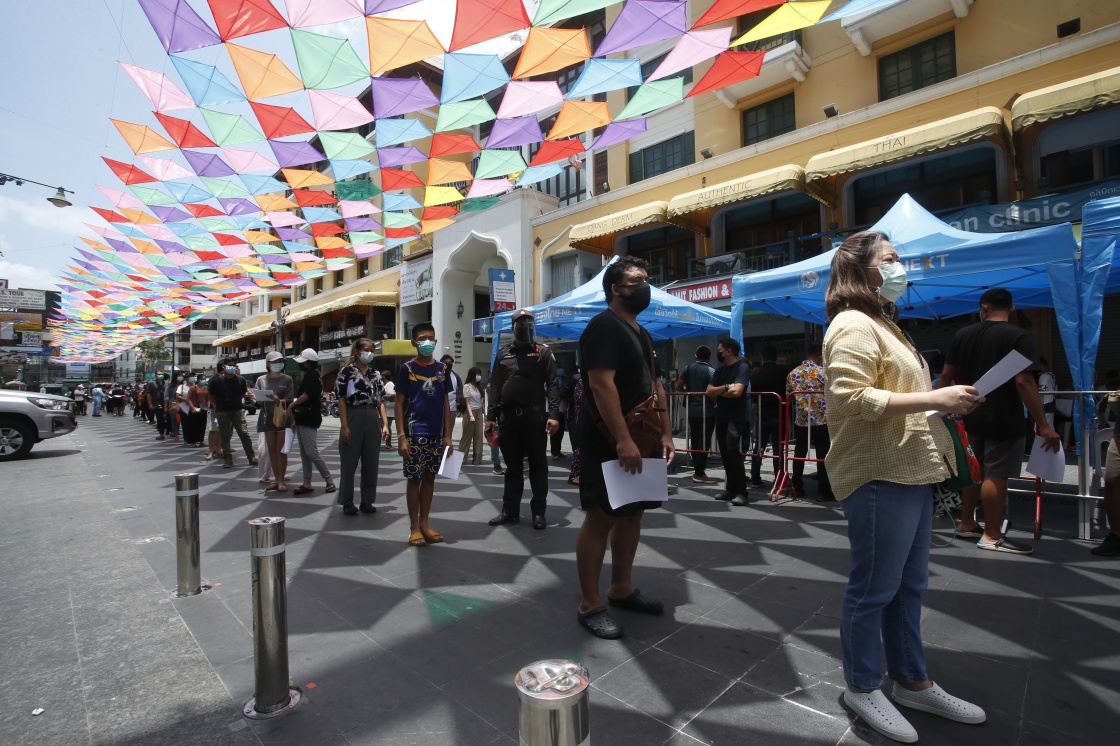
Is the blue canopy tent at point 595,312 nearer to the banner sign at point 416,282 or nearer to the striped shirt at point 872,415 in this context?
the striped shirt at point 872,415

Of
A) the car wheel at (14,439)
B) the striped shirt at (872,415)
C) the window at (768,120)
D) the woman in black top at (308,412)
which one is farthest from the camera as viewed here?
the window at (768,120)

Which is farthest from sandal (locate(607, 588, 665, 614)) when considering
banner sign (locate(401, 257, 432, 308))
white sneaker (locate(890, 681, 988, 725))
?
banner sign (locate(401, 257, 432, 308))

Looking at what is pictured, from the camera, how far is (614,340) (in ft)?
9.40

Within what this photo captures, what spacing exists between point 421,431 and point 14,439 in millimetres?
11548

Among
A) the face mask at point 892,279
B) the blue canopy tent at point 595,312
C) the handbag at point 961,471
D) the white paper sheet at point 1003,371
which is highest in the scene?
the blue canopy tent at point 595,312

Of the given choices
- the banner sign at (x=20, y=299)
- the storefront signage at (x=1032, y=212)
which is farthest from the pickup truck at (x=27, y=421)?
the banner sign at (x=20, y=299)

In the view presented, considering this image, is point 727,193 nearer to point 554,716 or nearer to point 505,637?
point 505,637

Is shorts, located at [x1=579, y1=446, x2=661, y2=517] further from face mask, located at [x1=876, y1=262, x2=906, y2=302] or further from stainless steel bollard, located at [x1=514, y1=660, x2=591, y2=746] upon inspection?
stainless steel bollard, located at [x1=514, y1=660, x2=591, y2=746]

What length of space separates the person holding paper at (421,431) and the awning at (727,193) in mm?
11312

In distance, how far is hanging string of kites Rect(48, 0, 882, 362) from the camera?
233 inches

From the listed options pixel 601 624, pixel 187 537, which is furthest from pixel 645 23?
pixel 187 537

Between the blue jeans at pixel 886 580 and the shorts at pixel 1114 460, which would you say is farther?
the shorts at pixel 1114 460

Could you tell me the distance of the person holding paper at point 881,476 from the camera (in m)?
1.97

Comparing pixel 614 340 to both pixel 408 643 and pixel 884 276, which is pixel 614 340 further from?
pixel 408 643
